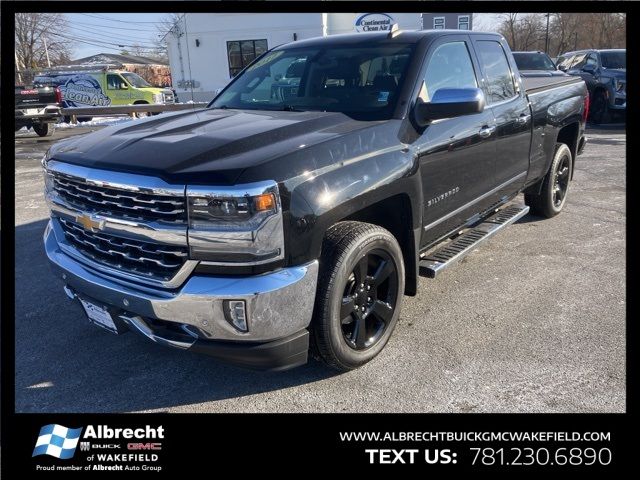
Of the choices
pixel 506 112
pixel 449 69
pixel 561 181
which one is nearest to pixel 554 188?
pixel 561 181

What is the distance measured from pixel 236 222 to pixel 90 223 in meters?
0.91

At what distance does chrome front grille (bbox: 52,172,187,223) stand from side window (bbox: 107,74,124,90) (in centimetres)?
1933

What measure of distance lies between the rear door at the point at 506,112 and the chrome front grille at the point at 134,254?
9.54ft

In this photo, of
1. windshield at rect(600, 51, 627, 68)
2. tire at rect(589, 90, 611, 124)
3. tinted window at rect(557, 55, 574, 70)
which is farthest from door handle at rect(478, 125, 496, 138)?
tinted window at rect(557, 55, 574, 70)

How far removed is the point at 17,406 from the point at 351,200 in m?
2.17

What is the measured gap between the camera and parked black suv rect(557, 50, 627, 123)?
1370 cm

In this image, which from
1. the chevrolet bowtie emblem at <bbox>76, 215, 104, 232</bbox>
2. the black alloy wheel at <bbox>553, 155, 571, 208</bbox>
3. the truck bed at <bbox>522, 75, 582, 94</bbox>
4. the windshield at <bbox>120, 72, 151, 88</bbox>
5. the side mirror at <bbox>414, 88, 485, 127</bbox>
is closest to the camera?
the chevrolet bowtie emblem at <bbox>76, 215, 104, 232</bbox>

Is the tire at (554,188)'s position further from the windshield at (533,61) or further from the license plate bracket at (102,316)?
the windshield at (533,61)

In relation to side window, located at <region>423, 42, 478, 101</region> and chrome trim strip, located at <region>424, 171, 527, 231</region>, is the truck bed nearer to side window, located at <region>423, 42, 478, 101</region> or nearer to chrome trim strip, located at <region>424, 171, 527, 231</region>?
chrome trim strip, located at <region>424, 171, 527, 231</region>

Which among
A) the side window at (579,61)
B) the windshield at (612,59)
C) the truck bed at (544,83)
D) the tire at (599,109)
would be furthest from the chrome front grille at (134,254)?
the side window at (579,61)

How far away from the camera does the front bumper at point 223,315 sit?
2410 mm

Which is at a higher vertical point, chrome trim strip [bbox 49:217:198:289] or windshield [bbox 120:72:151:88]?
windshield [bbox 120:72:151:88]

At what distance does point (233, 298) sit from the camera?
2383mm

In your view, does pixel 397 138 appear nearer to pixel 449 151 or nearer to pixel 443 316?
pixel 449 151
